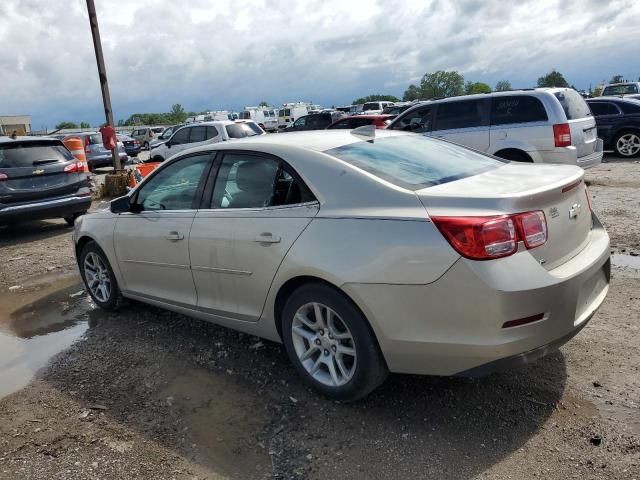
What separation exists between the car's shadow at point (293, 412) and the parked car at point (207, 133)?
11.6 m

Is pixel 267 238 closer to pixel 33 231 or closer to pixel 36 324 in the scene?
pixel 36 324

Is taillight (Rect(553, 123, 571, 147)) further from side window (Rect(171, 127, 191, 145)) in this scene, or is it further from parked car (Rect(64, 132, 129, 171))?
parked car (Rect(64, 132, 129, 171))

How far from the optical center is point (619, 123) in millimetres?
13719

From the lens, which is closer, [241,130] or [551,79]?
[241,130]

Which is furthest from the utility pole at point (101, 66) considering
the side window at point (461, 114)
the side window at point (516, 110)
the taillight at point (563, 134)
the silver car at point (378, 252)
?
the silver car at point (378, 252)

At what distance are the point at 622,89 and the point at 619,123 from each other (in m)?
10.8

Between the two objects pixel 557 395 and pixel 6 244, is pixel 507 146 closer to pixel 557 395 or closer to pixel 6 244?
pixel 557 395

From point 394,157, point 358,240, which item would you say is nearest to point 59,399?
point 358,240

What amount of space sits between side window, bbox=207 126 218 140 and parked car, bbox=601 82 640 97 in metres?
16.6

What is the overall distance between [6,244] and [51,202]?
976 mm

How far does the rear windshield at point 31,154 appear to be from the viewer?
8547 mm

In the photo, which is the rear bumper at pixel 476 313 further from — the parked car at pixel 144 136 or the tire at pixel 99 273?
the parked car at pixel 144 136

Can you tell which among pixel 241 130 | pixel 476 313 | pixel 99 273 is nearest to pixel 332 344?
pixel 476 313

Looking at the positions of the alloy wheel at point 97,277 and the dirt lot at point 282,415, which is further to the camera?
the alloy wheel at point 97,277
